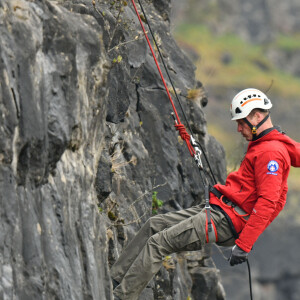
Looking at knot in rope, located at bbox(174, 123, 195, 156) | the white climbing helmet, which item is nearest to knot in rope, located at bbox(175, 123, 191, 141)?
knot in rope, located at bbox(174, 123, 195, 156)

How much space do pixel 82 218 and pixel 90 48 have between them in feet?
6.13

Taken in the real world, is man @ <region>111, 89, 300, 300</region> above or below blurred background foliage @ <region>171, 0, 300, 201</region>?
below

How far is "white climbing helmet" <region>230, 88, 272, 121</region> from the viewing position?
34.5 feet

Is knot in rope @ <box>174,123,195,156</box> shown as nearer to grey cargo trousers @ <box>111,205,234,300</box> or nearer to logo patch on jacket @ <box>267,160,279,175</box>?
grey cargo trousers @ <box>111,205,234,300</box>

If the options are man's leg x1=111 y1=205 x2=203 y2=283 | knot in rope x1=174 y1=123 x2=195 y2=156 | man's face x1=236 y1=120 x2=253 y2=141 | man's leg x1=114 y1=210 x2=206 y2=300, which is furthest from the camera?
knot in rope x1=174 y1=123 x2=195 y2=156

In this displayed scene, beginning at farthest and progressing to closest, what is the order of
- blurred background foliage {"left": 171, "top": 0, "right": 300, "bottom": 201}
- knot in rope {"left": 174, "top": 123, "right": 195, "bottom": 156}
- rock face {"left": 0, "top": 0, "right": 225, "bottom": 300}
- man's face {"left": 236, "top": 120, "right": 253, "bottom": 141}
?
blurred background foliage {"left": 171, "top": 0, "right": 300, "bottom": 201} < knot in rope {"left": 174, "top": 123, "right": 195, "bottom": 156} < man's face {"left": 236, "top": 120, "right": 253, "bottom": 141} < rock face {"left": 0, "top": 0, "right": 225, "bottom": 300}

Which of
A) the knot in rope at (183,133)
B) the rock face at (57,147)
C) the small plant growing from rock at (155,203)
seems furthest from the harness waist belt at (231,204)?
the small plant growing from rock at (155,203)

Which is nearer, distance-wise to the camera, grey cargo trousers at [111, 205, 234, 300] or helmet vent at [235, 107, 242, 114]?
grey cargo trousers at [111, 205, 234, 300]

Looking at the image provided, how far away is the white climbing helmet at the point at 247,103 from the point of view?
1052 centimetres

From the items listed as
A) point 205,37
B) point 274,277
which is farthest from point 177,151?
point 205,37

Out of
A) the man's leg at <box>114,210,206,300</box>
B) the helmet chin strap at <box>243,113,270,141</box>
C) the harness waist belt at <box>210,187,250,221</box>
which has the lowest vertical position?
the man's leg at <box>114,210,206,300</box>

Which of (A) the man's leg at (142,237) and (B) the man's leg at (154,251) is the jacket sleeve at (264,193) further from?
(A) the man's leg at (142,237)

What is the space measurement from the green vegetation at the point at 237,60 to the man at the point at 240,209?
116m

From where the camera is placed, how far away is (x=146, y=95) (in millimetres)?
15320
